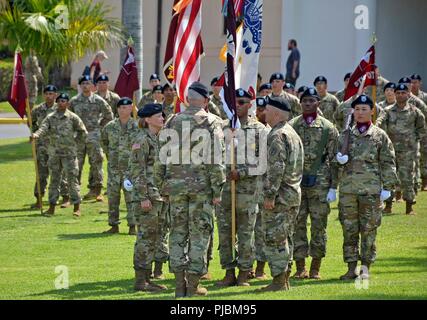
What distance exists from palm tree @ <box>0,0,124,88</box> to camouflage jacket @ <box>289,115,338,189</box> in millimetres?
14128

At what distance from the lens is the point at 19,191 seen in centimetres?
2545

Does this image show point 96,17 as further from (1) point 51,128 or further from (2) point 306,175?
(2) point 306,175

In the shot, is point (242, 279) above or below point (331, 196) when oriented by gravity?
below

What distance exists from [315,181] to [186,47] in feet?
8.32

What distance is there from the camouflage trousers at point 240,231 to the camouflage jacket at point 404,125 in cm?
738

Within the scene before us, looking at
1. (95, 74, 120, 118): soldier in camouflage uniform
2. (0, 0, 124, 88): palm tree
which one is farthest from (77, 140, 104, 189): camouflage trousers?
(0, 0, 124, 88): palm tree

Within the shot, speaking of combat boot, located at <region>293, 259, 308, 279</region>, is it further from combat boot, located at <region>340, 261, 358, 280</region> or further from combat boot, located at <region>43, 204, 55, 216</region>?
combat boot, located at <region>43, 204, 55, 216</region>

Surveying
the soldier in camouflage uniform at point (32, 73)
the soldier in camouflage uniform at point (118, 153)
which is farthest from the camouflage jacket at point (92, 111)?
the soldier in camouflage uniform at point (32, 73)

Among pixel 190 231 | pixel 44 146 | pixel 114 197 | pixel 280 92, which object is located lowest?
pixel 114 197

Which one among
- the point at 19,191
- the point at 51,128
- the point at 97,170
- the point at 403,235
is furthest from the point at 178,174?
the point at 19,191

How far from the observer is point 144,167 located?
14.9m

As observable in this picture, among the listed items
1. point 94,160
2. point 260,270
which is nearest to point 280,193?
point 260,270

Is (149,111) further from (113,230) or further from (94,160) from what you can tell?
(94,160)
